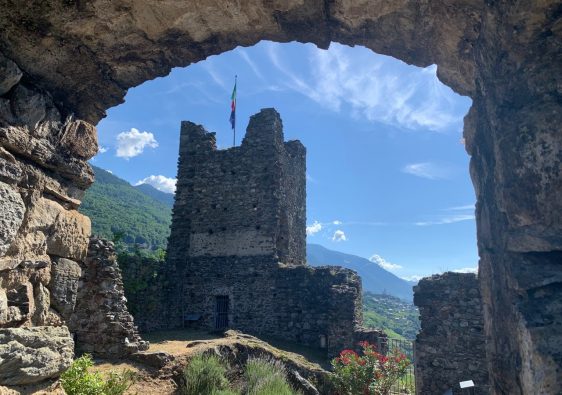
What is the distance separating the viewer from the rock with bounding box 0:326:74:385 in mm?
2645

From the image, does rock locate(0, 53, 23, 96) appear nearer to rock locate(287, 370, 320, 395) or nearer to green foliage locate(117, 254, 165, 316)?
rock locate(287, 370, 320, 395)

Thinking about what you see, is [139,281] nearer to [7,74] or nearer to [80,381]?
[80,381]

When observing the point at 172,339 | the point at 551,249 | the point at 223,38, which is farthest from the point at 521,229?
the point at 172,339

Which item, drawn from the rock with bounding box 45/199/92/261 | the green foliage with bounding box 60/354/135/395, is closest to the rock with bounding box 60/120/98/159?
the rock with bounding box 45/199/92/261

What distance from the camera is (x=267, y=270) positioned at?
56.0ft

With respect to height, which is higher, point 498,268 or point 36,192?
point 36,192

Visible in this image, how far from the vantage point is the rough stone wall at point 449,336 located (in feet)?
35.8

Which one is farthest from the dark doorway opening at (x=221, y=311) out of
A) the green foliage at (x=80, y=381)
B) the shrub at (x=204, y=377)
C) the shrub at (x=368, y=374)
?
the green foliage at (x=80, y=381)

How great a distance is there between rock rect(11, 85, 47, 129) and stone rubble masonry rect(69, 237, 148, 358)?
7057mm

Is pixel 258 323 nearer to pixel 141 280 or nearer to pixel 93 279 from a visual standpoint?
pixel 141 280

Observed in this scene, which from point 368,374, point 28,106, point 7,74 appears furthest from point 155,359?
point 7,74

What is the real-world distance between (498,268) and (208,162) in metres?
17.1

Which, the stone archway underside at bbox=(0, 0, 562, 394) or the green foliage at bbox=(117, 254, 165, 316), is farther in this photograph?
the green foliage at bbox=(117, 254, 165, 316)

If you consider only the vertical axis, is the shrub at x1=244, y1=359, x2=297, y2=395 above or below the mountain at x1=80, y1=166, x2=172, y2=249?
below
